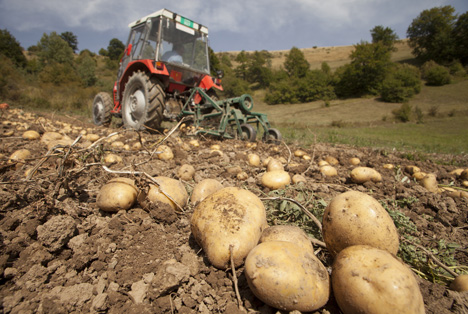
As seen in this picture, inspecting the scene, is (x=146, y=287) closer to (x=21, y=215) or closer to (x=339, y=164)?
(x=21, y=215)

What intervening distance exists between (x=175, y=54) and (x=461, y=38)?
48.8 metres

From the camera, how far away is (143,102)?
19.6 feet

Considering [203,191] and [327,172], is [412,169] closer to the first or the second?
[327,172]

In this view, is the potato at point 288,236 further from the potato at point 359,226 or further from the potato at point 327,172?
the potato at point 327,172

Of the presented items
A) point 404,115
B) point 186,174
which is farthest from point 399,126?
point 186,174

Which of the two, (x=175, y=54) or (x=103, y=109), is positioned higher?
(x=175, y=54)

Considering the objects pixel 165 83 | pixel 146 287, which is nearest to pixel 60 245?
pixel 146 287

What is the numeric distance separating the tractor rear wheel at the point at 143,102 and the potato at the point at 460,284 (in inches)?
197

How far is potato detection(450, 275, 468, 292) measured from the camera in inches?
47.8

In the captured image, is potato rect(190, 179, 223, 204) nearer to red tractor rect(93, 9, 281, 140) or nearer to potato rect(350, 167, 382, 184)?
potato rect(350, 167, 382, 184)

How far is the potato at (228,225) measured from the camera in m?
1.34

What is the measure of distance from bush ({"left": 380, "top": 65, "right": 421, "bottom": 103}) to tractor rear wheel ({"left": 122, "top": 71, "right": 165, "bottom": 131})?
27.1 m

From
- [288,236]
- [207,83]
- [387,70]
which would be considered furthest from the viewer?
[387,70]

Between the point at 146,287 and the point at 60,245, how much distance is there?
69cm
